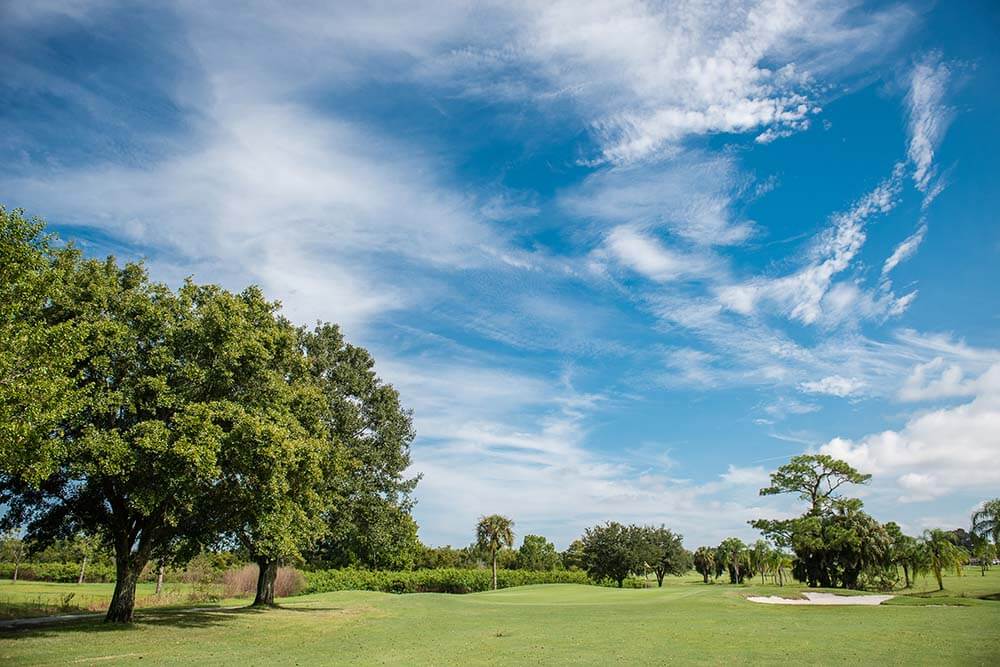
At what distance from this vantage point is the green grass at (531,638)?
16000 millimetres

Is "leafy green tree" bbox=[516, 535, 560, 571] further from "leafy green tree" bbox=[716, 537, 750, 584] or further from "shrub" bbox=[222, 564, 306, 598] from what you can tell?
"shrub" bbox=[222, 564, 306, 598]

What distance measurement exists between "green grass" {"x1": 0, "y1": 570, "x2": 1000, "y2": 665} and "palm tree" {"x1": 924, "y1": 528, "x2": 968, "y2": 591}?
1152 inches

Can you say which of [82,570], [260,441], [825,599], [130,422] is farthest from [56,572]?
[825,599]

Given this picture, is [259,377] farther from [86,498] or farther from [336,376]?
[336,376]

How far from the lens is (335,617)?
3077cm

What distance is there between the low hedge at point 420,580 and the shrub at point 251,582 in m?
3.38

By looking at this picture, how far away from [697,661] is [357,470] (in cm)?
2743

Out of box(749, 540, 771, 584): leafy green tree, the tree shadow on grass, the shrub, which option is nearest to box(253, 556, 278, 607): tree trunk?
the tree shadow on grass

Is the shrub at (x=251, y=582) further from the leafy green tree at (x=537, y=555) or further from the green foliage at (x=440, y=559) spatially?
the leafy green tree at (x=537, y=555)

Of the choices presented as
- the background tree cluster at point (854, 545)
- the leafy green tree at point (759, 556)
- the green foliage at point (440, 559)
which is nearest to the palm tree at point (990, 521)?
the background tree cluster at point (854, 545)

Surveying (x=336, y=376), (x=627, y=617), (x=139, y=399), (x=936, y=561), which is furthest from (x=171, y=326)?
(x=936, y=561)

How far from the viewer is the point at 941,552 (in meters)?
57.3

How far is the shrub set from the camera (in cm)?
5132

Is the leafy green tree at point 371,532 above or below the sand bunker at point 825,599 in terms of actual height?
above
